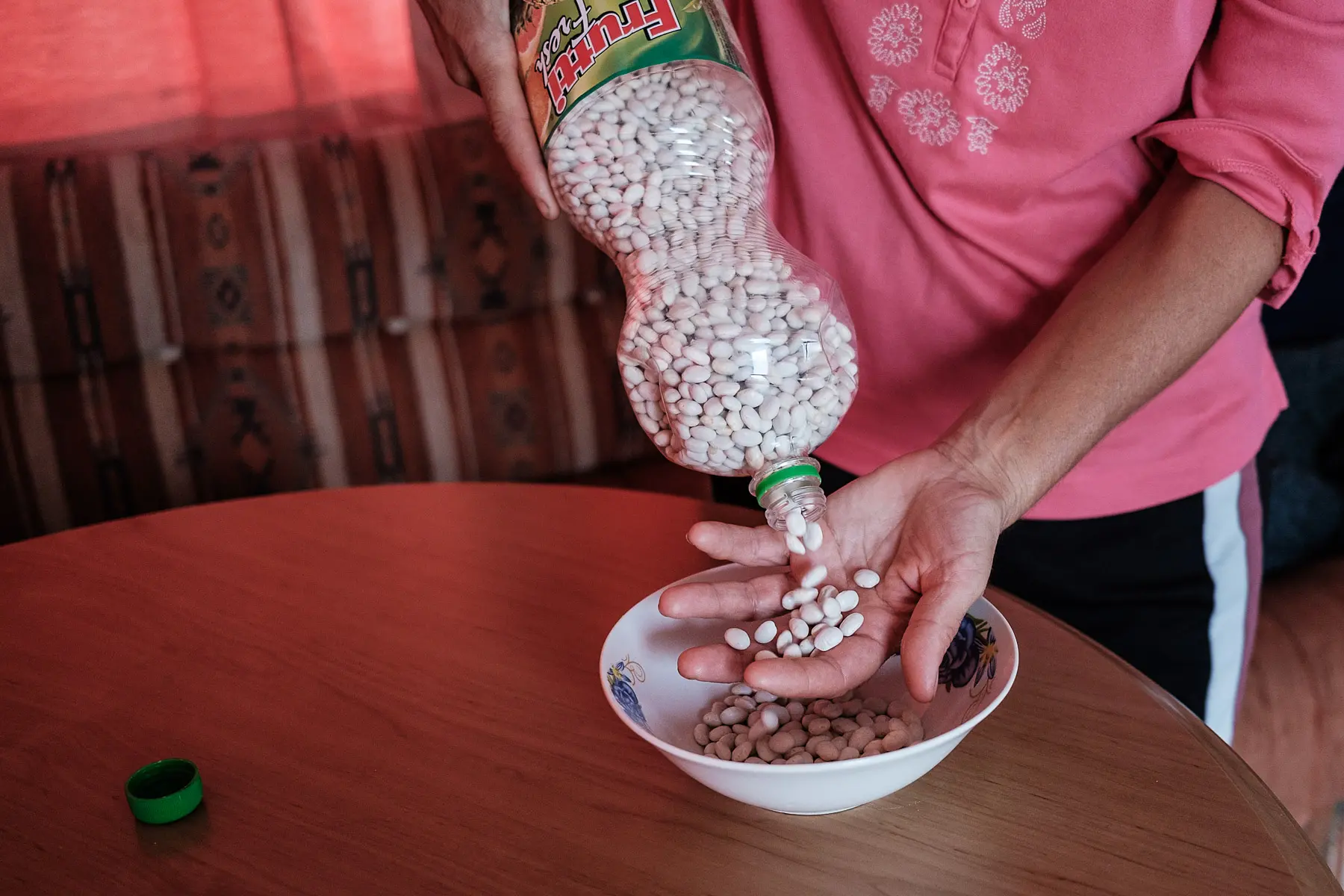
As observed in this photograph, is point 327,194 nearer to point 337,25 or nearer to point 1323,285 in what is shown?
point 337,25

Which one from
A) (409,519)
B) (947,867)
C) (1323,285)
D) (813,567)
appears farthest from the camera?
(1323,285)

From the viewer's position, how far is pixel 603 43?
2.53 feet

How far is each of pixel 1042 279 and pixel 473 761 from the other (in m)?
0.60

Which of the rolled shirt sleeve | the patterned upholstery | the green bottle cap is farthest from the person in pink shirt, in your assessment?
the patterned upholstery

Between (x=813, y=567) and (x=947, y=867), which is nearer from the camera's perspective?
(x=947, y=867)

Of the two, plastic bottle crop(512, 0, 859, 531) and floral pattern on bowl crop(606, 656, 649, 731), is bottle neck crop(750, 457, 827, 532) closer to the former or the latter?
plastic bottle crop(512, 0, 859, 531)

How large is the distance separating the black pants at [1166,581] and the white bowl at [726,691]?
304 millimetres

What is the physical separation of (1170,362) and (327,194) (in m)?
1.49

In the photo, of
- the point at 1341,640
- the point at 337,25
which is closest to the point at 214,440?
the point at 337,25

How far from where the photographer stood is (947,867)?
629 mm

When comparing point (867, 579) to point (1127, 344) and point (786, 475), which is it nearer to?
point (786, 475)

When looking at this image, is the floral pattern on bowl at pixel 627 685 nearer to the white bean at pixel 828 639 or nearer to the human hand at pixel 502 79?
the white bean at pixel 828 639

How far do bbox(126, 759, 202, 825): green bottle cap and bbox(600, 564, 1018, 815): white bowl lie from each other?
0.89ft

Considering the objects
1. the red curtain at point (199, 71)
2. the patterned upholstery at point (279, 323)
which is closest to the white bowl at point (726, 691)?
the patterned upholstery at point (279, 323)
